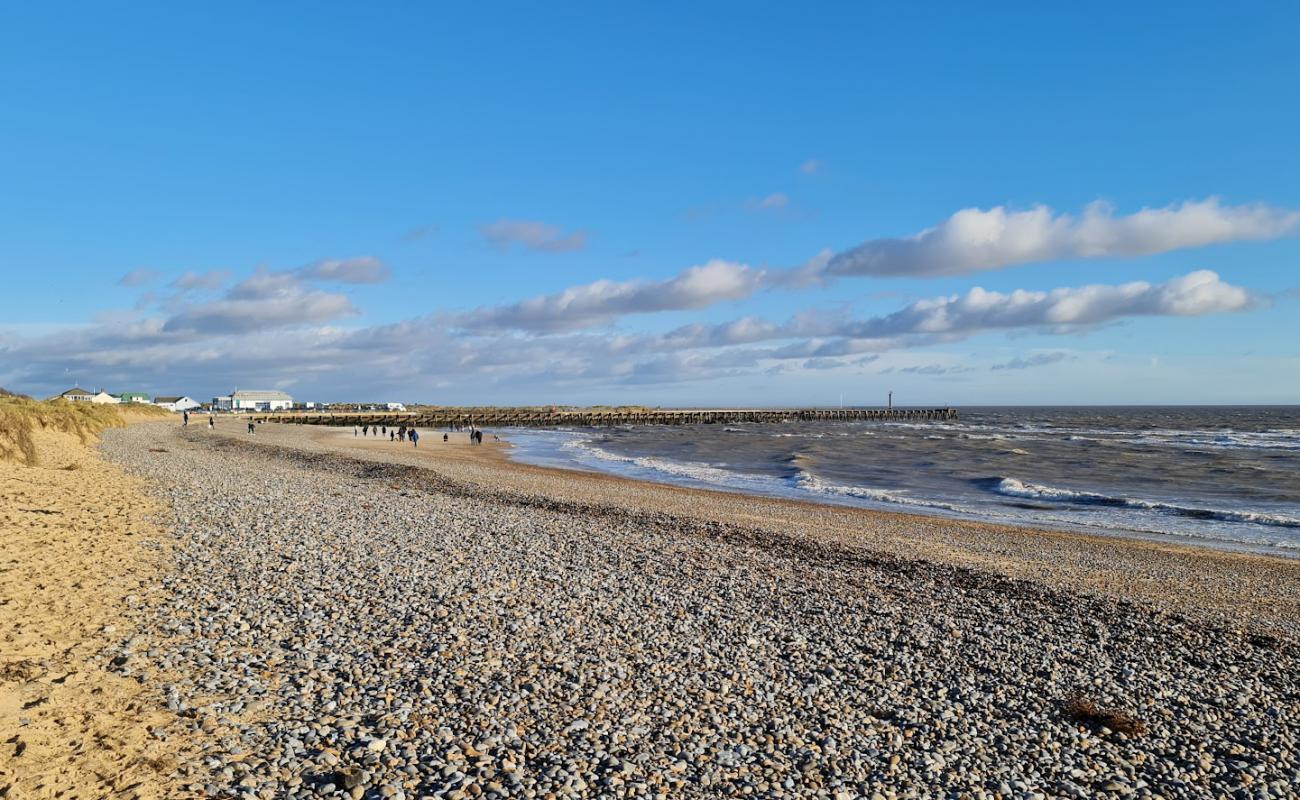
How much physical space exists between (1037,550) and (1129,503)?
1193cm

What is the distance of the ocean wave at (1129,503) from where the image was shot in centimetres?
2259

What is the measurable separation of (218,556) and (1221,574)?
17.9m

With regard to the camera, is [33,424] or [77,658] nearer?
[77,658]

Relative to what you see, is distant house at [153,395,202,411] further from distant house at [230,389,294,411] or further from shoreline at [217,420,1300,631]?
shoreline at [217,420,1300,631]

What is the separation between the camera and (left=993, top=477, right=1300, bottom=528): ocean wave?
22594 mm

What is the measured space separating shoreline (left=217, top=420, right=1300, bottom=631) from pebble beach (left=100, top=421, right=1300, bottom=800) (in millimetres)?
149

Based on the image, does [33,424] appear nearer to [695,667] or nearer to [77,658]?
[77,658]

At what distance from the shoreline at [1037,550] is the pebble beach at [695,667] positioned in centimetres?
15

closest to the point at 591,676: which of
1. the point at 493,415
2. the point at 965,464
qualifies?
the point at 965,464

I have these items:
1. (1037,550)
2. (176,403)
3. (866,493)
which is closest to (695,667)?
(1037,550)

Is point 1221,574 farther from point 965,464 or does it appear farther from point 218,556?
point 965,464

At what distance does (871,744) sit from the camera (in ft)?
20.9

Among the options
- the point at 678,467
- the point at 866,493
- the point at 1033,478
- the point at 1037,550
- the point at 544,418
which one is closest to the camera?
the point at 1037,550

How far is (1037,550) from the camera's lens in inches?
673
